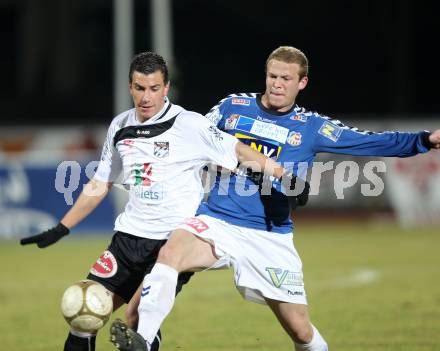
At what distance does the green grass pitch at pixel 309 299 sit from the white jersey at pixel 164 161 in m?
1.78

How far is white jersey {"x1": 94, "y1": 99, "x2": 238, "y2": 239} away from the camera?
21.1ft

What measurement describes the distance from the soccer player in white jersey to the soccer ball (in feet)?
0.76

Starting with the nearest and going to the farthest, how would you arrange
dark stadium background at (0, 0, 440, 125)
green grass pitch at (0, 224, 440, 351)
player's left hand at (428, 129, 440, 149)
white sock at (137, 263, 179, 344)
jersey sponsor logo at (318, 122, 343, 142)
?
white sock at (137, 263, 179, 344), player's left hand at (428, 129, 440, 149), jersey sponsor logo at (318, 122, 343, 142), green grass pitch at (0, 224, 440, 351), dark stadium background at (0, 0, 440, 125)

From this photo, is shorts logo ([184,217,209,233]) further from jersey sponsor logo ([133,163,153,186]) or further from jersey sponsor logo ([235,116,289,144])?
jersey sponsor logo ([235,116,289,144])

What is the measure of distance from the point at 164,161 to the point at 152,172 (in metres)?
0.11

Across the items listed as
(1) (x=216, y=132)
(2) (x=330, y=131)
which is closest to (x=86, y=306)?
(1) (x=216, y=132)

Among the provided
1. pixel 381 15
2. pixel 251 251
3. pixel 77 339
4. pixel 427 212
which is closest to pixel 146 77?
pixel 251 251

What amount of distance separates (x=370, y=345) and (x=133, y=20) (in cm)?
2824

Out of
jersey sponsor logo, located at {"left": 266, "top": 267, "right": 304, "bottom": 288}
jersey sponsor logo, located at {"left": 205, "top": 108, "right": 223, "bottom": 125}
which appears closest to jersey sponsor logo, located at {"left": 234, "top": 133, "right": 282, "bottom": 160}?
jersey sponsor logo, located at {"left": 205, "top": 108, "right": 223, "bottom": 125}

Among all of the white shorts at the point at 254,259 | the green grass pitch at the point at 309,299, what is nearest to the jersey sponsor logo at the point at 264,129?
the white shorts at the point at 254,259

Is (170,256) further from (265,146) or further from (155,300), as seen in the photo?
(265,146)

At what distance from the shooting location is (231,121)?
6.78 m

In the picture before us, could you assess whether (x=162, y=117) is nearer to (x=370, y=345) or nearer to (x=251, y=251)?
(x=251, y=251)

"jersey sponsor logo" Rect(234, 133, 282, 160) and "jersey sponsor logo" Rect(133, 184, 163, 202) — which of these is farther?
"jersey sponsor logo" Rect(234, 133, 282, 160)
